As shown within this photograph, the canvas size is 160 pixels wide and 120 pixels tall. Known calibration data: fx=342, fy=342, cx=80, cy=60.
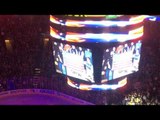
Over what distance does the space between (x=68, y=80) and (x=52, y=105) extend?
296mm

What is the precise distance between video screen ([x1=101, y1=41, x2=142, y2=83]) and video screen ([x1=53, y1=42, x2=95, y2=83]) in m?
0.15

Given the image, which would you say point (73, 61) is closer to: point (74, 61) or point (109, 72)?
point (74, 61)

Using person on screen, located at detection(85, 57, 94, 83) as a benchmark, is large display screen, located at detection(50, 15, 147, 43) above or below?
above

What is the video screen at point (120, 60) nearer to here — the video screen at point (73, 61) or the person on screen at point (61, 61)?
the video screen at point (73, 61)

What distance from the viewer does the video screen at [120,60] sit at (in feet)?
11.0

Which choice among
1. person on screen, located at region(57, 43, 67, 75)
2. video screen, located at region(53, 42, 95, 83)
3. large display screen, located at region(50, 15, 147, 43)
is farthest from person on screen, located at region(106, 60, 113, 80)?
person on screen, located at region(57, 43, 67, 75)

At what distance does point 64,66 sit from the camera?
337 centimetres

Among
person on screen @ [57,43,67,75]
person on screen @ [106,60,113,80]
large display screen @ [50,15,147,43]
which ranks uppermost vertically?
large display screen @ [50,15,147,43]

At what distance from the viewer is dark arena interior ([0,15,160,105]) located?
3.36m

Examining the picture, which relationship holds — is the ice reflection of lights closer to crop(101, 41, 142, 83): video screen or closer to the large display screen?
crop(101, 41, 142, 83): video screen

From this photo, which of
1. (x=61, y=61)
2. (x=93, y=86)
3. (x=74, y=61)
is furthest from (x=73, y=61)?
(x=93, y=86)

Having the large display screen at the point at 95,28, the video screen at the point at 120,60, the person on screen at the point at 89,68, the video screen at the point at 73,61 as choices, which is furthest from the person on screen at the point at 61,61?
the video screen at the point at 120,60
